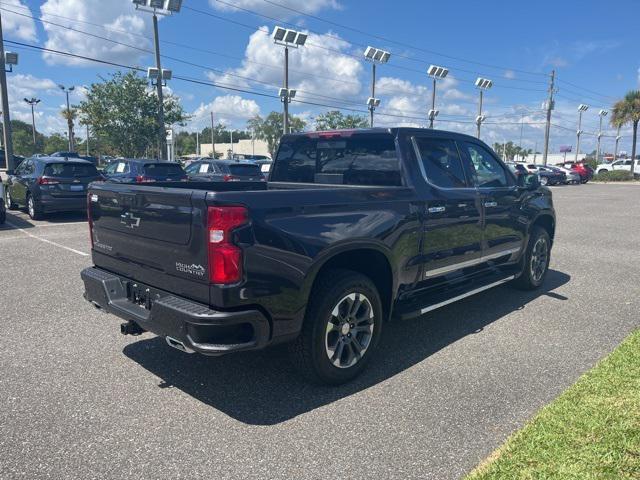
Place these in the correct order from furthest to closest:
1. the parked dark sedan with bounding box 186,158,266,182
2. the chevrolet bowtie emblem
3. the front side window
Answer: the parked dark sedan with bounding box 186,158,266,182
the front side window
the chevrolet bowtie emblem

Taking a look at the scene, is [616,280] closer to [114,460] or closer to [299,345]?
[299,345]

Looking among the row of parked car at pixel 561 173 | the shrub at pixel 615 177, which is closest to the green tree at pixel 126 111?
the row of parked car at pixel 561 173

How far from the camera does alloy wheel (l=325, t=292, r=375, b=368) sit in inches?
144

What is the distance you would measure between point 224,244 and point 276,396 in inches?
50.5

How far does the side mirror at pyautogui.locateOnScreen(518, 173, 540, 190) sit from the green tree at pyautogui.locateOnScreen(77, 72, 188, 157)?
29161 millimetres

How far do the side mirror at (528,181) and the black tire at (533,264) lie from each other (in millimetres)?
574

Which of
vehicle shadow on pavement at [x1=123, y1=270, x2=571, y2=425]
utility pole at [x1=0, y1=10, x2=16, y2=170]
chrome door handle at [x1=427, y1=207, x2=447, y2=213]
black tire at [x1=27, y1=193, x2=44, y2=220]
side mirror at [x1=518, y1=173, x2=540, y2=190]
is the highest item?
utility pole at [x1=0, y1=10, x2=16, y2=170]

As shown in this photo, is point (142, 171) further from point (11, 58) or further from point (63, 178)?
point (11, 58)

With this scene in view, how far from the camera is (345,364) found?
3.77 m

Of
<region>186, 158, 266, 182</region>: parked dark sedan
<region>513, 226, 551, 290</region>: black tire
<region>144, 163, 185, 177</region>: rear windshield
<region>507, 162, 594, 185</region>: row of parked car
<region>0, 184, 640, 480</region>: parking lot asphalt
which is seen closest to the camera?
<region>0, 184, 640, 480</region>: parking lot asphalt

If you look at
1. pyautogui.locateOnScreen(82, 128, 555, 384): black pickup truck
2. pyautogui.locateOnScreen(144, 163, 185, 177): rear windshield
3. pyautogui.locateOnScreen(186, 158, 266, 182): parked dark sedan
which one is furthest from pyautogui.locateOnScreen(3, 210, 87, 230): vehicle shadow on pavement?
pyautogui.locateOnScreen(82, 128, 555, 384): black pickup truck

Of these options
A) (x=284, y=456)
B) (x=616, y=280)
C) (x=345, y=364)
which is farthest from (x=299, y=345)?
(x=616, y=280)

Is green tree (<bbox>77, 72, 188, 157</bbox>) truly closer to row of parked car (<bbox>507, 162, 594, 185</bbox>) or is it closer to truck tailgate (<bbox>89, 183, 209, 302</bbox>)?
row of parked car (<bbox>507, 162, 594, 185</bbox>)

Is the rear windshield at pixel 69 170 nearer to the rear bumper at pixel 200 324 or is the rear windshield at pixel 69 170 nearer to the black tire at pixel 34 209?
the black tire at pixel 34 209
